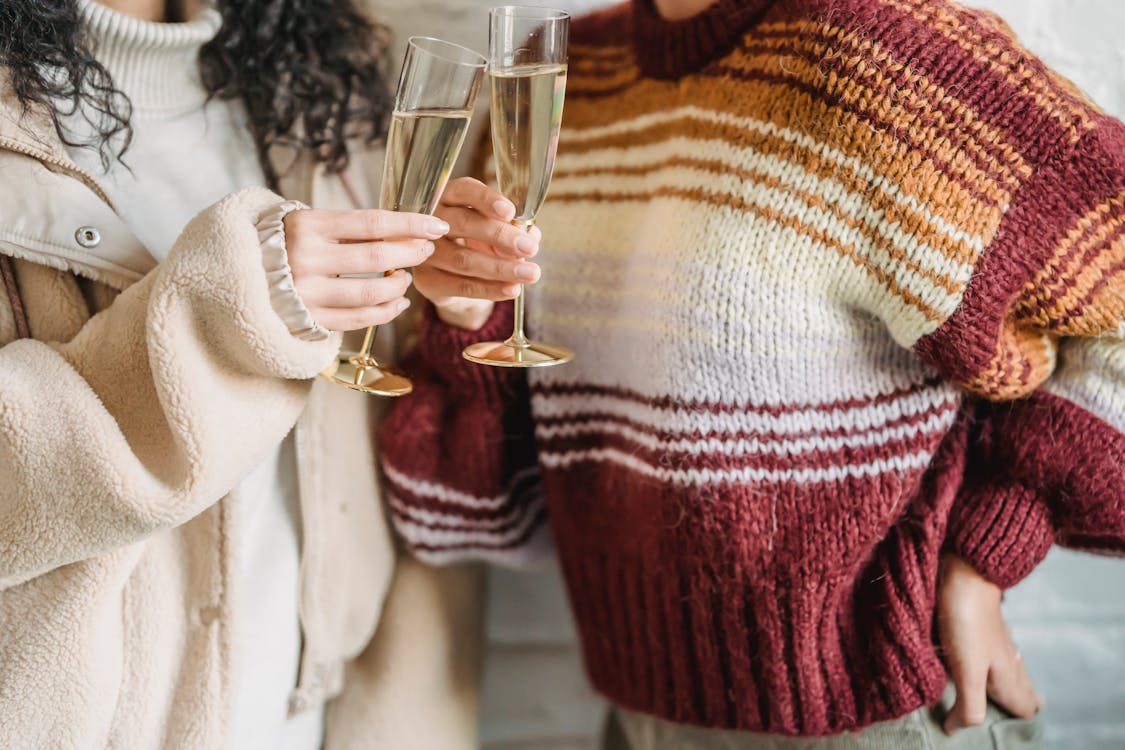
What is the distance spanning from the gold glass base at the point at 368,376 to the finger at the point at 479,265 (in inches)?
3.6

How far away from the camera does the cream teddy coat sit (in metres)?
0.66

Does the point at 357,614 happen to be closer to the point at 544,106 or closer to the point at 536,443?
the point at 536,443

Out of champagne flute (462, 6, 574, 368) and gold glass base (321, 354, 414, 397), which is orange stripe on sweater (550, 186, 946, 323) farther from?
gold glass base (321, 354, 414, 397)

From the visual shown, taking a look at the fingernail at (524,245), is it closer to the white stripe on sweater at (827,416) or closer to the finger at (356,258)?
the finger at (356,258)

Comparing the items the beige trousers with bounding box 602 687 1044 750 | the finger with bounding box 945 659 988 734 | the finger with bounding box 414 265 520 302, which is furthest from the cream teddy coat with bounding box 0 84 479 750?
the finger with bounding box 945 659 988 734

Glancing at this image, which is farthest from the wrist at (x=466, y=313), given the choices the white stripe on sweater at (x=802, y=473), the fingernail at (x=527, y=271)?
the white stripe on sweater at (x=802, y=473)

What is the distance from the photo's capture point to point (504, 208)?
68cm

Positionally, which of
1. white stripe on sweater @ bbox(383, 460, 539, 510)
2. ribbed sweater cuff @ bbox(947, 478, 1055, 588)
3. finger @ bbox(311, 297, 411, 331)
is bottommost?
white stripe on sweater @ bbox(383, 460, 539, 510)

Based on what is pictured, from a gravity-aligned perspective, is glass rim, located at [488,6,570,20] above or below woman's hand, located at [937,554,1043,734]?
above

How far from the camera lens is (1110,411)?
0.72 m

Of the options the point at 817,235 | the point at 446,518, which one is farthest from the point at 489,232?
the point at 446,518

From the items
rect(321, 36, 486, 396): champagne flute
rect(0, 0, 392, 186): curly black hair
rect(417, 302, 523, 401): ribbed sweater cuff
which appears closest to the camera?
rect(321, 36, 486, 396): champagne flute

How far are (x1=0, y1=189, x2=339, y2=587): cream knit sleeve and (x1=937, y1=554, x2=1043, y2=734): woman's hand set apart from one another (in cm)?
54

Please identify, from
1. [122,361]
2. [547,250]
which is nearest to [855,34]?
[547,250]
